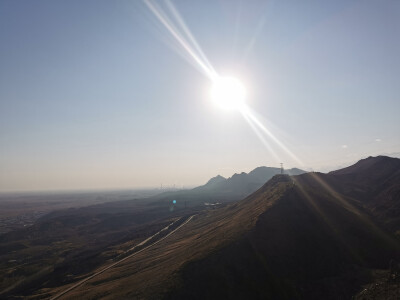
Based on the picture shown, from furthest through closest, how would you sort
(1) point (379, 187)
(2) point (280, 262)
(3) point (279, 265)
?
(1) point (379, 187) → (2) point (280, 262) → (3) point (279, 265)

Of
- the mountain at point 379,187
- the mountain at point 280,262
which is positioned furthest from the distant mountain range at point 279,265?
the mountain at point 379,187

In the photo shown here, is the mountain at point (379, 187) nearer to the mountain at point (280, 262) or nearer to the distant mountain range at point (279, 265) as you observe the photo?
the distant mountain range at point (279, 265)

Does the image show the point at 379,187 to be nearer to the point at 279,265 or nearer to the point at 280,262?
the point at 280,262

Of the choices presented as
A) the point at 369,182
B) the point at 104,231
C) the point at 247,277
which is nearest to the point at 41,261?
the point at 104,231

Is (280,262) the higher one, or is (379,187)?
(379,187)

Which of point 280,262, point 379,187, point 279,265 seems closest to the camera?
point 279,265

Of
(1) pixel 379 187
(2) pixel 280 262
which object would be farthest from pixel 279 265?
(1) pixel 379 187

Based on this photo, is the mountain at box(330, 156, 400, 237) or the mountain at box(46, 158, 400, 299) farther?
the mountain at box(330, 156, 400, 237)

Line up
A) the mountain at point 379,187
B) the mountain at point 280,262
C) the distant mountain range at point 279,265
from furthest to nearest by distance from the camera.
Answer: the mountain at point 379,187, the mountain at point 280,262, the distant mountain range at point 279,265

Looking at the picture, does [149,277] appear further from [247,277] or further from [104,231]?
[104,231]

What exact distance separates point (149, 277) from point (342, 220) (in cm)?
4642

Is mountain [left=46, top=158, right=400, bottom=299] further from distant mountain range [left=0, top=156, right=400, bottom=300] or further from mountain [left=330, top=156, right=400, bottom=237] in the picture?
mountain [left=330, top=156, right=400, bottom=237]

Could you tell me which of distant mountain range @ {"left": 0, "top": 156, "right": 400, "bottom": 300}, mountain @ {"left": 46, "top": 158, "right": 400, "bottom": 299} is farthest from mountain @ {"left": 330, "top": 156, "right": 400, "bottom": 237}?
mountain @ {"left": 46, "top": 158, "right": 400, "bottom": 299}

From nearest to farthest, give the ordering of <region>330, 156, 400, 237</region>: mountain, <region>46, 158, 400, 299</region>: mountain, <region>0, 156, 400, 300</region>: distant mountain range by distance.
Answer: <region>0, 156, 400, 300</region>: distant mountain range
<region>46, 158, 400, 299</region>: mountain
<region>330, 156, 400, 237</region>: mountain
